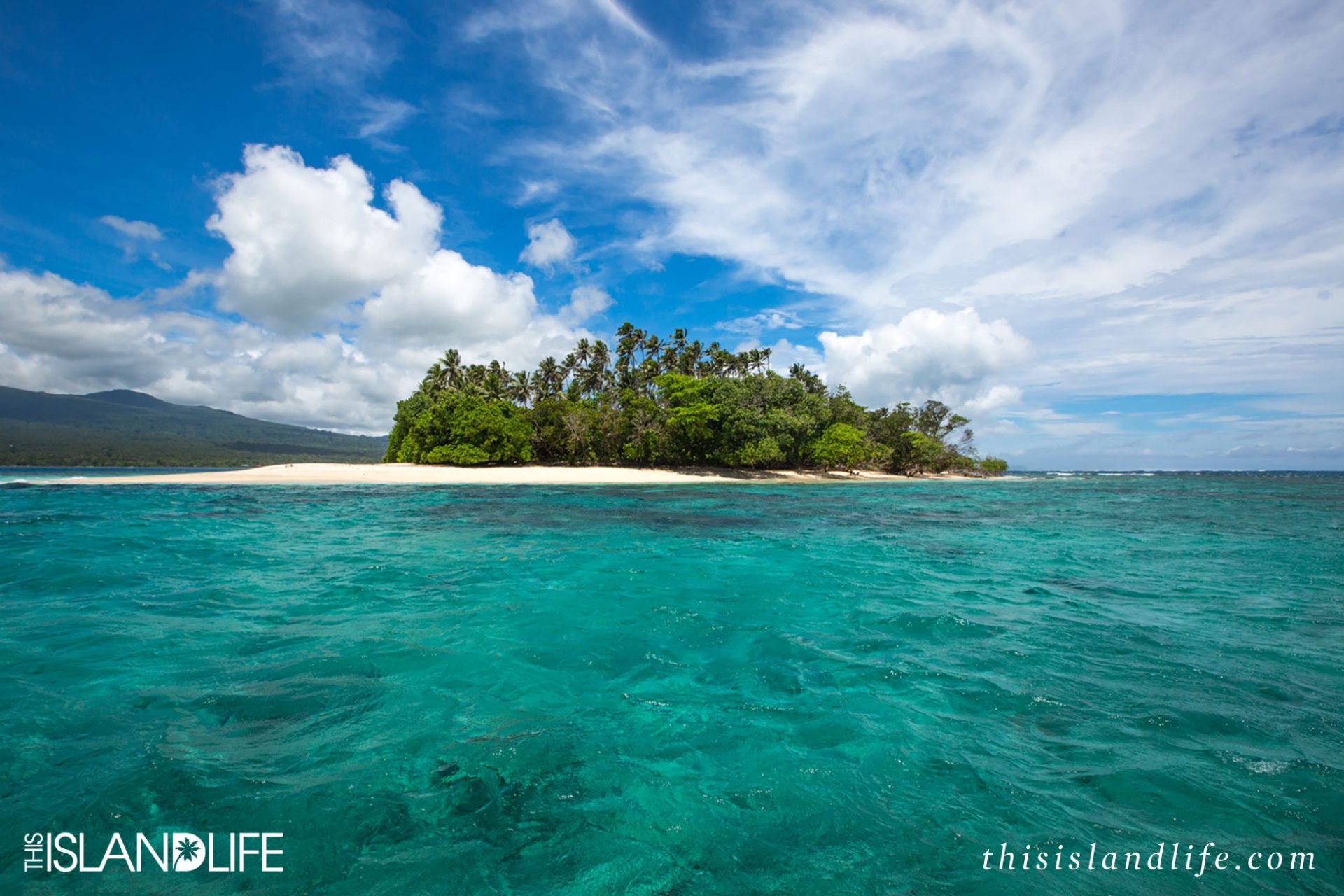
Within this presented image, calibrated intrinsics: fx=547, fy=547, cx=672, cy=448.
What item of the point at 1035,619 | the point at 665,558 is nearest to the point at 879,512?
the point at 665,558

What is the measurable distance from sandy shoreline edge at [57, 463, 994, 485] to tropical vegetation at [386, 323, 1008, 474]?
1.68 meters

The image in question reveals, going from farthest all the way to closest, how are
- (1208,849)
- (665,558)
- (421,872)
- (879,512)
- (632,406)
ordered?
(632,406) < (879,512) < (665,558) < (1208,849) < (421,872)

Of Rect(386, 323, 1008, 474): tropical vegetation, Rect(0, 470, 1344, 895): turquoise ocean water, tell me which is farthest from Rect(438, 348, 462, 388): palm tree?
Rect(0, 470, 1344, 895): turquoise ocean water

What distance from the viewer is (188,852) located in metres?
3.13

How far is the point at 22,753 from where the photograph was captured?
4.08 meters

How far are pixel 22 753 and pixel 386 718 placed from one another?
245cm

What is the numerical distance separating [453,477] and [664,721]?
157ft

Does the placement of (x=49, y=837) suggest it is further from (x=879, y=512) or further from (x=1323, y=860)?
(x=879, y=512)

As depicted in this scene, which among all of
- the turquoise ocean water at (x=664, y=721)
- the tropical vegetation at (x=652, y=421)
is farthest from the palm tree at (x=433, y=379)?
the turquoise ocean water at (x=664, y=721)

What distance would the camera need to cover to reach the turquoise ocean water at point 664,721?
3.21 meters

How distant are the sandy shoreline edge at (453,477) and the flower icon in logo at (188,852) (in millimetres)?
41155

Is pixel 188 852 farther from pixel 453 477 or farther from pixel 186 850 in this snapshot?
pixel 453 477

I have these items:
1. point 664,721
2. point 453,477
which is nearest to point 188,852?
point 664,721

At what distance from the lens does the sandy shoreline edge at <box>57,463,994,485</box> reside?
4356cm
